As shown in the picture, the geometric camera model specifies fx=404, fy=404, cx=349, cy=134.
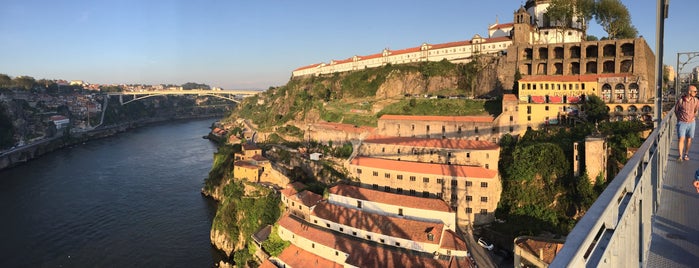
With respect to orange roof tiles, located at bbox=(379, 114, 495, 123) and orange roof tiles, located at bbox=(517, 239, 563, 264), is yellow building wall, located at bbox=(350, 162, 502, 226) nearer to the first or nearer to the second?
orange roof tiles, located at bbox=(517, 239, 563, 264)

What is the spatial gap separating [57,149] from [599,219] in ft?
184

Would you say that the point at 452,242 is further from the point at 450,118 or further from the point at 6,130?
the point at 6,130

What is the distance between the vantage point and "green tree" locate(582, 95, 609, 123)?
60.8 feet

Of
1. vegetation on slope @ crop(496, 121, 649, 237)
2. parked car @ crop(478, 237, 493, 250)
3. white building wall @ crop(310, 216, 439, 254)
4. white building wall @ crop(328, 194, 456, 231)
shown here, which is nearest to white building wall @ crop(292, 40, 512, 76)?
vegetation on slope @ crop(496, 121, 649, 237)

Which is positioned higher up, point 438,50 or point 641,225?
point 438,50

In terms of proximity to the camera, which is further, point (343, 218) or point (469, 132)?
point (469, 132)

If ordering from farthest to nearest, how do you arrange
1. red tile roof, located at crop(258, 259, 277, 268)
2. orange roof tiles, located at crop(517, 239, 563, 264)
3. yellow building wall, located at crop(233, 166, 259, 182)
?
yellow building wall, located at crop(233, 166, 259, 182) → red tile roof, located at crop(258, 259, 277, 268) → orange roof tiles, located at crop(517, 239, 563, 264)

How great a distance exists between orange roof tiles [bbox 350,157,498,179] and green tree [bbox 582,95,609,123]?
5.45 m

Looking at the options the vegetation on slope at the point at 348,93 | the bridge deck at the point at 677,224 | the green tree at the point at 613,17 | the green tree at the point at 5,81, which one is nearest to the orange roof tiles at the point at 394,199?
the vegetation on slope at the point at 348,93

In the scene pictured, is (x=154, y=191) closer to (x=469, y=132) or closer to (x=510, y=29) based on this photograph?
(x=469, y=132)

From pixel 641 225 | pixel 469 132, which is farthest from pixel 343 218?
pixel 641 225

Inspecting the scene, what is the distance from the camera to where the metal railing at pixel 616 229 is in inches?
62.4

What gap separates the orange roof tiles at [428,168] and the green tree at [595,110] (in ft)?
17.9

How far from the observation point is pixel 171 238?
20703mm
